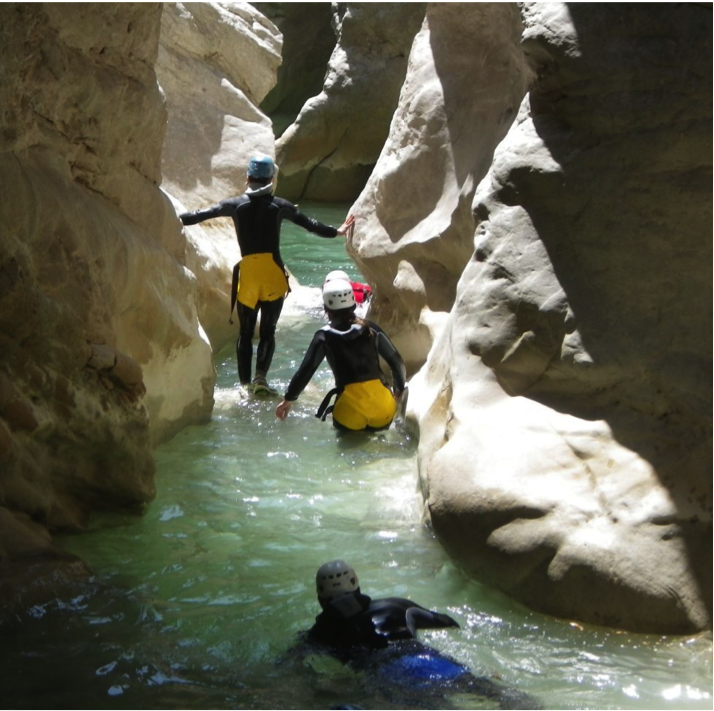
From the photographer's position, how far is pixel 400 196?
8523 millimetres

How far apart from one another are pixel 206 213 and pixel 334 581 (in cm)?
489

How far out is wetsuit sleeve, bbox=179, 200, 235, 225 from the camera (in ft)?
28.5

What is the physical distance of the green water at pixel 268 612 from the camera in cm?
408

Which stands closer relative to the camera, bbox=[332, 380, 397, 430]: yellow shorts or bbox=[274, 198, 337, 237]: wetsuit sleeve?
bbox=[332, 380, 397, 430]: yellow shorts

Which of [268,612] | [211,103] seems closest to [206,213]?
[211,103]

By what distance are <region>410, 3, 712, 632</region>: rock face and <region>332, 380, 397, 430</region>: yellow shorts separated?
5.46ft

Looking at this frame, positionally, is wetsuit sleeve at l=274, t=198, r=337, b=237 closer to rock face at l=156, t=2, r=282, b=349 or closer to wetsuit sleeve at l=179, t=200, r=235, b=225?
wetsuit sleeve at l=179, t=200, r=235, b=225

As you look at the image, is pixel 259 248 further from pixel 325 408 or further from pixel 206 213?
pixel 325 408

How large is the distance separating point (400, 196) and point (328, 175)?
13.2 m

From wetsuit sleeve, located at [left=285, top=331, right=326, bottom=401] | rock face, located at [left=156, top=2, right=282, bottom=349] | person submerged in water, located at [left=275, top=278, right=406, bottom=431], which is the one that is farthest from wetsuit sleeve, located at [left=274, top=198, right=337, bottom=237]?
rock face, located at [left=156, top=2, right=282, bottom=349]

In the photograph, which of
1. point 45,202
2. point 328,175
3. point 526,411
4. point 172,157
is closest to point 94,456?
point 45,202

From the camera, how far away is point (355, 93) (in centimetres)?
2064

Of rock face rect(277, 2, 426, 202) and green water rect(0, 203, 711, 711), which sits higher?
rock face rect(277, 2, 426, 202)

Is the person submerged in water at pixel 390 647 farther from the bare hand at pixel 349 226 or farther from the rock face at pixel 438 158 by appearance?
the bare hand at pixel 349 226
